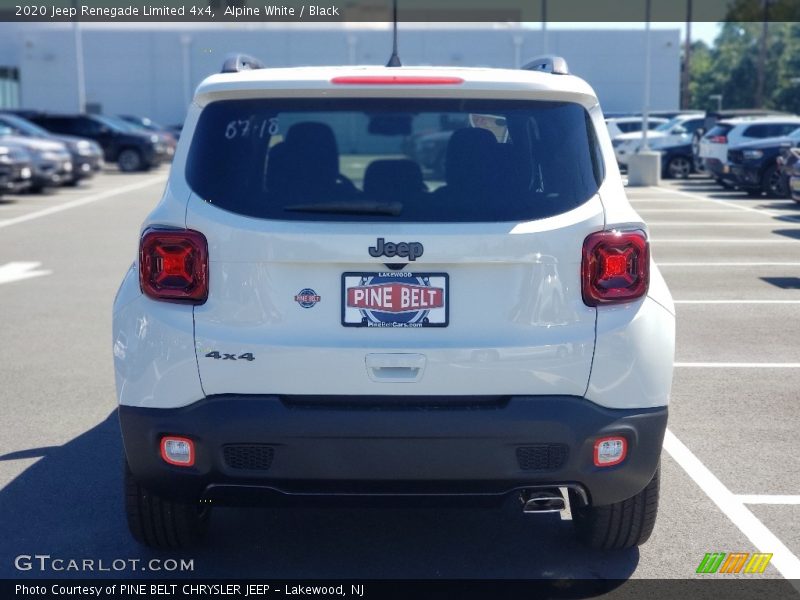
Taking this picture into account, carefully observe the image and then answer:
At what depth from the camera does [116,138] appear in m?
36.4

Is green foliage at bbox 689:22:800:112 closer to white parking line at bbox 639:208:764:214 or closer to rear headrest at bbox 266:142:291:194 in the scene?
white parking line at bbox 639:208:764:214

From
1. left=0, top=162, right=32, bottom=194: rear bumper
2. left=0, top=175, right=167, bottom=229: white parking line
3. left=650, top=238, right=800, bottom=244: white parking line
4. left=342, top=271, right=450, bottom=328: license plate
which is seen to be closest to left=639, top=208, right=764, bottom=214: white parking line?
left=650, top=238, right=800, bottom=244: white parking line

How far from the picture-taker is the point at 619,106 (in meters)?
61.7

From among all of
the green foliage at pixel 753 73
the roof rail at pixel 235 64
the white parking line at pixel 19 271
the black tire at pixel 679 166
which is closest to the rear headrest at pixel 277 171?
the roof rail at pixel 235 64

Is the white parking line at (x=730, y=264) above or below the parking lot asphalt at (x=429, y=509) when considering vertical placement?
below

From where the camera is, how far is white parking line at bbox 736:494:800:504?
17.4 ft

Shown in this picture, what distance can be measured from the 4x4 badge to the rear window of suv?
10 cm

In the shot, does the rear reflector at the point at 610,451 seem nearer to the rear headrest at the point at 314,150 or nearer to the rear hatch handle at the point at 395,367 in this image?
the rear hatch handle at the point at 395,367

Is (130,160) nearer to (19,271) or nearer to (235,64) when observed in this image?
(19,271)

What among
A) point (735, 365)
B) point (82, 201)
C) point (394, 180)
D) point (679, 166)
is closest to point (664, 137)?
point (679, 166)

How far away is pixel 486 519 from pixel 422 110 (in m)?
1.96

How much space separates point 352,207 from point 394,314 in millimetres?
393

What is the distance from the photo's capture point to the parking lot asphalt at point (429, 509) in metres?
4.59
